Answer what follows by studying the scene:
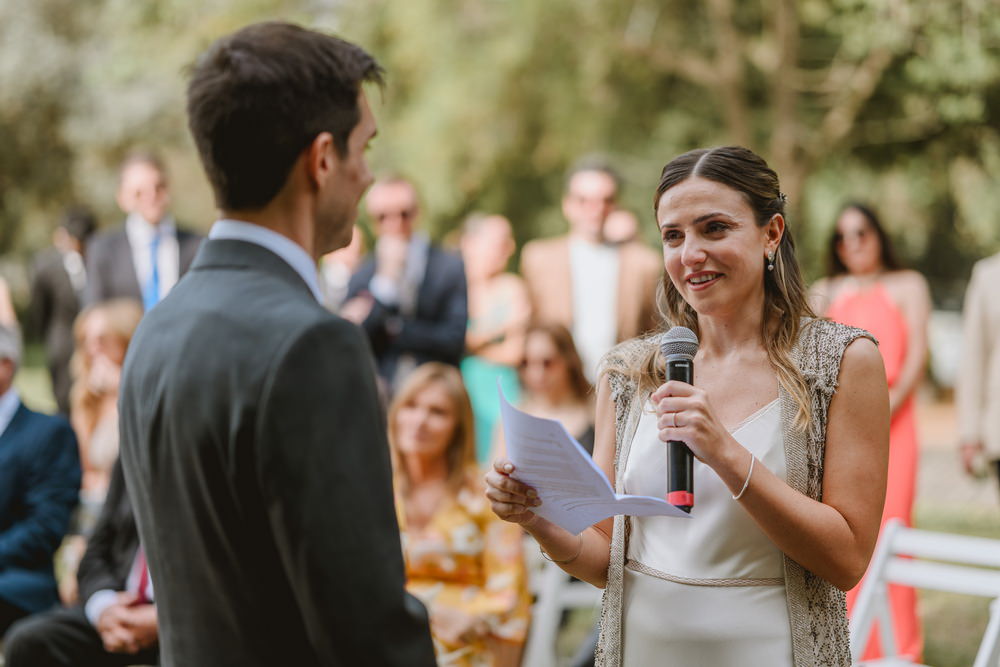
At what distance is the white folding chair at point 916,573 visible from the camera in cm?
348

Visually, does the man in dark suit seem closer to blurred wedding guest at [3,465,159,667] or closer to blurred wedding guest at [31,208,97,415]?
blurred wedding guest at [3,465,159,667]

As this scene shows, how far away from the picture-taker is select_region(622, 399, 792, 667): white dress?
233 cm

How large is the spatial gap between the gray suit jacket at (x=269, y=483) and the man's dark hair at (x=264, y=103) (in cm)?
12

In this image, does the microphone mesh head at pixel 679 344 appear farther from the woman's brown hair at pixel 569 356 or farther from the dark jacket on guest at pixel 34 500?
the dark jacket on guest at pixel 34 500

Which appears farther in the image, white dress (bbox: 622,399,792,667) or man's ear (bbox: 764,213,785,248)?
man's ear (bbox: 764,213,785,248)

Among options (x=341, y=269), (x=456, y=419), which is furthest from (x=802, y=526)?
(x=341, y=269)

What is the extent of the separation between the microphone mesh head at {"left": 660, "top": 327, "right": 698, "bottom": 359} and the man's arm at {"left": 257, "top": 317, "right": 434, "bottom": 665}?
886 mm

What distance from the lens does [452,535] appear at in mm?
4539

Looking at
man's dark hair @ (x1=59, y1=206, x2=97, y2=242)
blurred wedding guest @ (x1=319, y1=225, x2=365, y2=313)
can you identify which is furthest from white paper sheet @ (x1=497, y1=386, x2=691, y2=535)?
man's dark hair @ (x1=59, y1=206, x2=97, y2=242)

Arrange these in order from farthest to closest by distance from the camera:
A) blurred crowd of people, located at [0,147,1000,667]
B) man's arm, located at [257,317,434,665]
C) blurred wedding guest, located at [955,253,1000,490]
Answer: blurred wedding guest, located at [955,253,1000,490]
blurred crowd of people, located at [0,147,1000,667]
man's arm, located at [257,317,434,665]

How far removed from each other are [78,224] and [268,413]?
8862mm

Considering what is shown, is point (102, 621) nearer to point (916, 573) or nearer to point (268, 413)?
point (916, 573)

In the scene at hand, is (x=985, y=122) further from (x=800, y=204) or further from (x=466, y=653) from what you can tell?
(x=466, y=653)

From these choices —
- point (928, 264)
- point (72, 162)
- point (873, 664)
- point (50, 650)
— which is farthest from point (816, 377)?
point (72, 162)
